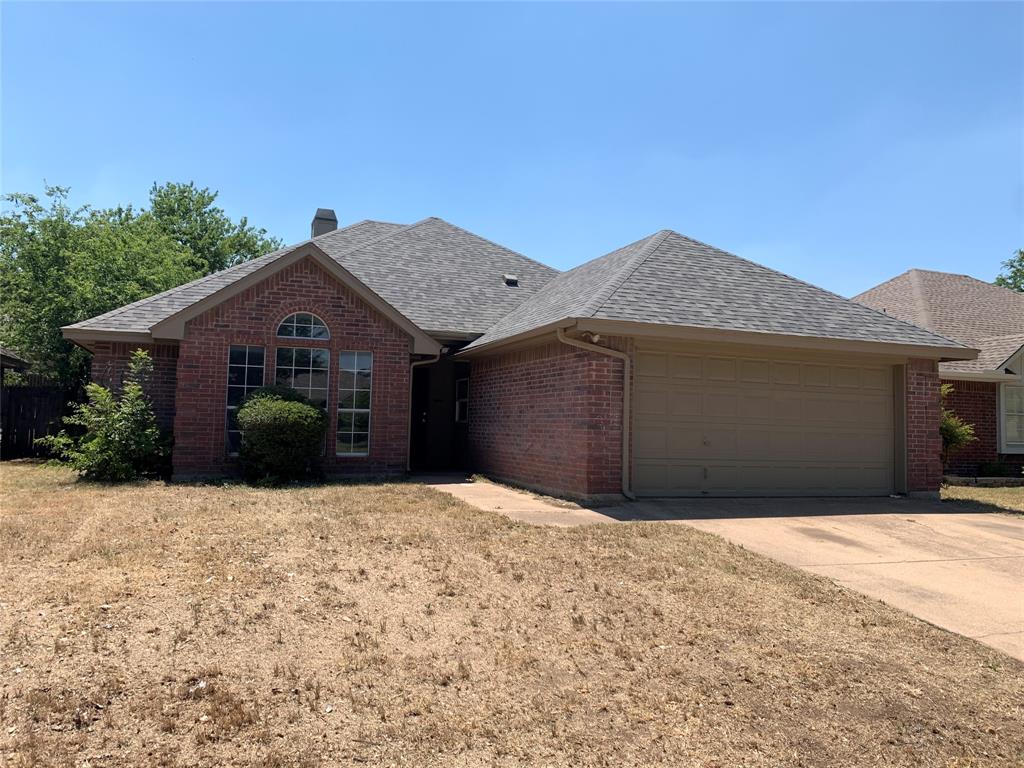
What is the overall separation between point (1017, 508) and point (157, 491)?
13340mm

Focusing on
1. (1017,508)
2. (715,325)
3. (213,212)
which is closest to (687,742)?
(715,325)

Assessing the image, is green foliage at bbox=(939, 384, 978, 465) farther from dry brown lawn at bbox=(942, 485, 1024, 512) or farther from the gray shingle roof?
the gray shingle roof

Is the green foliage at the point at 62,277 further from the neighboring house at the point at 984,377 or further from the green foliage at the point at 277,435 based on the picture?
the neighboring house at the point at 984,377

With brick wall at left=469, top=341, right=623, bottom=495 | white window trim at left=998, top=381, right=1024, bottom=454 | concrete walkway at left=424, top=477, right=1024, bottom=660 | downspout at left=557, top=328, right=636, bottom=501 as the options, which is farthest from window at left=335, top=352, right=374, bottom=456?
white window trim at left=998, top=381, right=1024, bottom=454

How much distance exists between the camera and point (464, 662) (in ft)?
13.6

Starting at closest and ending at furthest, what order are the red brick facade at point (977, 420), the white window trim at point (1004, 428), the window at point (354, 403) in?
1. the window at point (354, 403)
2. the red brick facade at point (977, 420)
3. the white window trim at point (1004, 428)

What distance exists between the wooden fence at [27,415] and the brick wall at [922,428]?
1831cm

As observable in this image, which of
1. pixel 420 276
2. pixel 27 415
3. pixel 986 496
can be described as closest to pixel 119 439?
pixel 420 276

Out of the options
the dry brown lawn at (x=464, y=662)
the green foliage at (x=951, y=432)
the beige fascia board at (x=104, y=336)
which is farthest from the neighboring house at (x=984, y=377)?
the beige fascia board at (x=104, y=336)

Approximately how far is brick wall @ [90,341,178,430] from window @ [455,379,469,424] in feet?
18.8

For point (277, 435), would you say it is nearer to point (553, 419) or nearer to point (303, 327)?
point (303, 327)

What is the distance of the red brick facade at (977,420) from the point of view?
16250 millimetres

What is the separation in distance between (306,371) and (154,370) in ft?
9.10

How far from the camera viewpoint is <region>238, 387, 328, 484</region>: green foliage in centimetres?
1136
